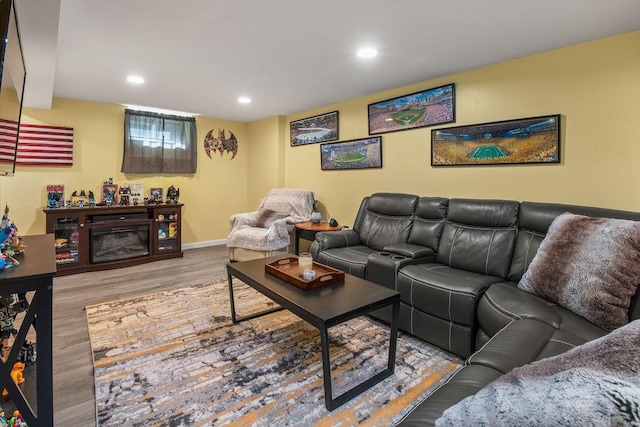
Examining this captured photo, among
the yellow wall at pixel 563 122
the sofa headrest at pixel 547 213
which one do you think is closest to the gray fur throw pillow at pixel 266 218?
the yellow wall at pixel 563 122

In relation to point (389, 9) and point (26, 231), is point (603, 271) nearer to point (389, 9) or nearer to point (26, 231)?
point (389, 9)

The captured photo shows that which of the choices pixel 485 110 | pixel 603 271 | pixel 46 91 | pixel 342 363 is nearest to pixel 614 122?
pixel 485 110

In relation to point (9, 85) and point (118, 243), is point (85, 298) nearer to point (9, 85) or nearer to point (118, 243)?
point (118, 243)

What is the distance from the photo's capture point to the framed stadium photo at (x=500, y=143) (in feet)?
8.60

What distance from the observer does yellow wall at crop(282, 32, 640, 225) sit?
230cm

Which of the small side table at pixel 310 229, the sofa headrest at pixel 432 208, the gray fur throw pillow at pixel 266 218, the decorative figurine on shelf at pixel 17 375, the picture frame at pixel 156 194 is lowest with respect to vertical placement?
the decorative figurine on shelf at pixel 17 375

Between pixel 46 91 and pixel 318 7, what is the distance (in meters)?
3.28

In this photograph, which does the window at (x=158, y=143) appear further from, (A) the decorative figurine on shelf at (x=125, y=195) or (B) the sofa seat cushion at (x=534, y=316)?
(B) the sofa seat cushion at (x=534, y=316)

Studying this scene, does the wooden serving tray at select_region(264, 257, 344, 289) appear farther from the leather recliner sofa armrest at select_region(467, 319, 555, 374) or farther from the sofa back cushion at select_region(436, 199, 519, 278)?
the sofa back cushion at select_region(436, 199, 519, 278)

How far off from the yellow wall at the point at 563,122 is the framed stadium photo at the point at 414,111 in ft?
0.22

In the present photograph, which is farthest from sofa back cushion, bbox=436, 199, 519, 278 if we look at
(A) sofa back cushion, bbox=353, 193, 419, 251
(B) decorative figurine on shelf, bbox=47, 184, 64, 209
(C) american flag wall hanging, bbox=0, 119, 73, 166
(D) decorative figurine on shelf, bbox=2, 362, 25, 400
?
(C) american flag wall hanging, bbox=0, 119, 73, 166

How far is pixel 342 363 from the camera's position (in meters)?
2.09

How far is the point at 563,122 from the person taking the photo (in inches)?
101

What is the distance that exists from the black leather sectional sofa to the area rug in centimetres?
33
